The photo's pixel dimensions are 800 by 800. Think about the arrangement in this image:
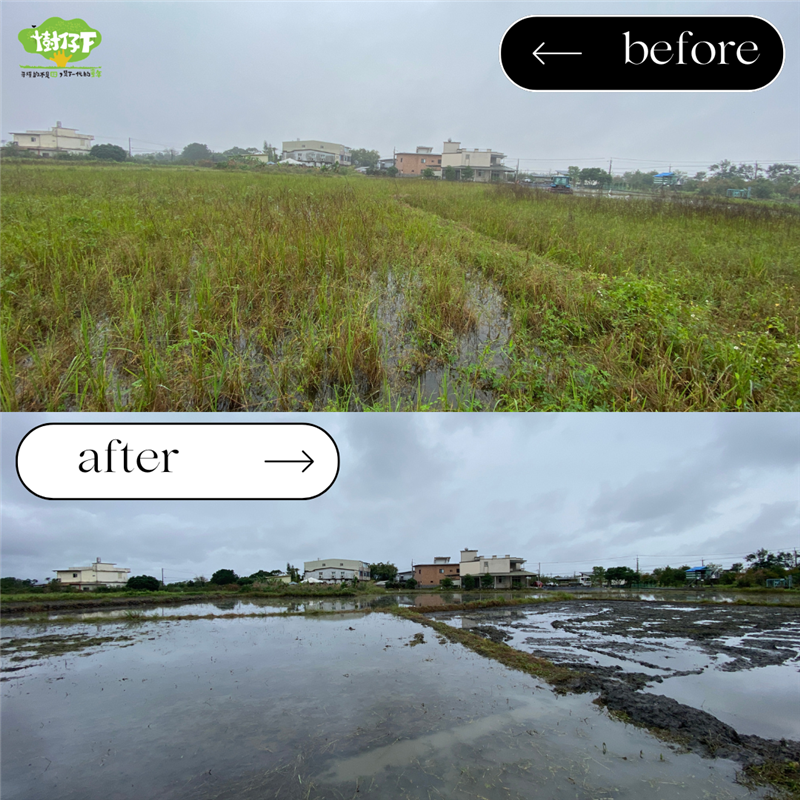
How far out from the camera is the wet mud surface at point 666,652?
463cm

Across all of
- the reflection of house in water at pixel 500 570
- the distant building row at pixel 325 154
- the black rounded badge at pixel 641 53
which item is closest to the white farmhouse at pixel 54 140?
the distant building row at pixel 325 154

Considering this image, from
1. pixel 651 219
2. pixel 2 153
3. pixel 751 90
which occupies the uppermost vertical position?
pixel 2 153

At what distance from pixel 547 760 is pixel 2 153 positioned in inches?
562

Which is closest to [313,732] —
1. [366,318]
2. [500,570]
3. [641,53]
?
[366,318]

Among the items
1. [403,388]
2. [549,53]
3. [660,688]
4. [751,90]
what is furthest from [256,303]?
[660,688]

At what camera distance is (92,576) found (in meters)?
12.4

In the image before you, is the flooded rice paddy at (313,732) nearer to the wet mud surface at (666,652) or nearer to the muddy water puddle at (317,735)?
the muddy water puddle at (317,735)

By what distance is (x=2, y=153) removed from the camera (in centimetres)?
951

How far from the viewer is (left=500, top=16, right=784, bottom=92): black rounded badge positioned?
156 centimetres

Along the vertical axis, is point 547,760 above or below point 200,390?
below

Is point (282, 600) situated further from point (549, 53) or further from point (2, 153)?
point (549, 53)

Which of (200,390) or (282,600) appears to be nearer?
(200,390)

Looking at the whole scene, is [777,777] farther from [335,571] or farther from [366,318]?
[335,571]

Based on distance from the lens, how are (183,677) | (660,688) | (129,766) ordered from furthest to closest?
(183,677), (660,688), (129,766)
